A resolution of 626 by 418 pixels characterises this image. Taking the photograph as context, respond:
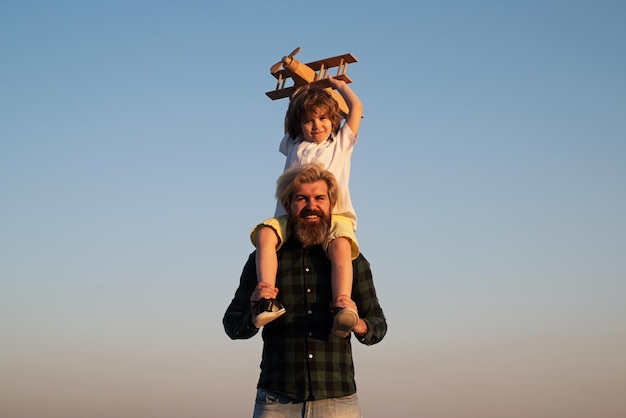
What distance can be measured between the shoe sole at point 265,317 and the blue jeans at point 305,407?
567mm

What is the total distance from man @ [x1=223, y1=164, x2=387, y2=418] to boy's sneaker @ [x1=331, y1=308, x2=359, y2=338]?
0.09 m

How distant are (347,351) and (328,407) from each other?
17.9 inches

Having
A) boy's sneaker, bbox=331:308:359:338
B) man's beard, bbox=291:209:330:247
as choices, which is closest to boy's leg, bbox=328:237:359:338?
boy's sneaker, bbox=331:308:359:338

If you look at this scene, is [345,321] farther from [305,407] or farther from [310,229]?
[310,229]

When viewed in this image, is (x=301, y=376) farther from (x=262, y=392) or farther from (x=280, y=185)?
(x=280, y=185)

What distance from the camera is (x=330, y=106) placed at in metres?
7.37

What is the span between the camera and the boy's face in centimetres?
734

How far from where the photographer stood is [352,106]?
7699mm

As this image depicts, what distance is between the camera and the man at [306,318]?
515 cm

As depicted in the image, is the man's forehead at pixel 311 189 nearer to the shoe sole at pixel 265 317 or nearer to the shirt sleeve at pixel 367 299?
the shirt sleeve at pixel 367 299

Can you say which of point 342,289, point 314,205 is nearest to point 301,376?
point 342,289

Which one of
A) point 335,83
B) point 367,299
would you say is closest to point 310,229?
point 367,299

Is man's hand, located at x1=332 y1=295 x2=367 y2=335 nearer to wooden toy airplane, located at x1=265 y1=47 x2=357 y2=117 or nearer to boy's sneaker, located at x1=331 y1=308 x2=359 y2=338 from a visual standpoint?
boy's sneaker, located at x1=331 y1=308 x2=359 y2=338

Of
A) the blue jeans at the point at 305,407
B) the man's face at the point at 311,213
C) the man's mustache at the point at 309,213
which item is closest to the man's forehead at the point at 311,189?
the man's face at the point at 311,213
